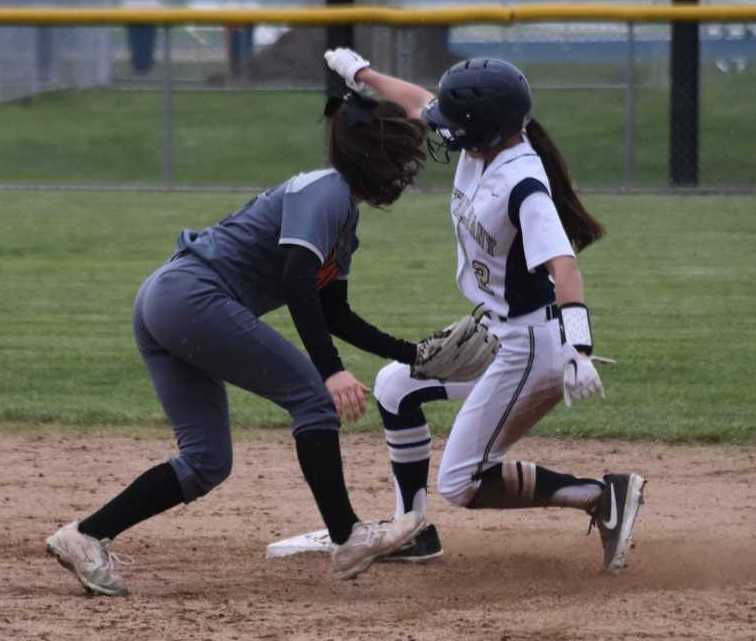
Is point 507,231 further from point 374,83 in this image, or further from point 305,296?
point 374,83

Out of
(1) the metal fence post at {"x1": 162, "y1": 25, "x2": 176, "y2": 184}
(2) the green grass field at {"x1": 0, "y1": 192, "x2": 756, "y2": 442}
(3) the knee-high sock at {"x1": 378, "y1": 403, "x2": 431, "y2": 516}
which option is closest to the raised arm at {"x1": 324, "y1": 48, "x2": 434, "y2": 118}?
(3) the knee-high sock at {"x1": 378, "y1": 403, "x2": 431, "y2": 516}

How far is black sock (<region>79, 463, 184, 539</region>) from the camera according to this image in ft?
16.5

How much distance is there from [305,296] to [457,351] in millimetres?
768

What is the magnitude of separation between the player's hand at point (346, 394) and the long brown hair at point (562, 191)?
Result: 0.89 metres

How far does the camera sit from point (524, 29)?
18.8 meters

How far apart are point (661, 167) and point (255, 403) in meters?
9.82

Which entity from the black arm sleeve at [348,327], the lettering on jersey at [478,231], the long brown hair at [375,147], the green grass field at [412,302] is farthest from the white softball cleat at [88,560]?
the green grass field at [412,302]

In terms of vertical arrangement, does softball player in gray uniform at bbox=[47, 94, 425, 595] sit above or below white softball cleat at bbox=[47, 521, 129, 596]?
above

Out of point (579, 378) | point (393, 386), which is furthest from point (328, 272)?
point (579, 378)

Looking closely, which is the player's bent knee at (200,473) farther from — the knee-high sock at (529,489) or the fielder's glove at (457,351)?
the knee-high sock at (529,489)

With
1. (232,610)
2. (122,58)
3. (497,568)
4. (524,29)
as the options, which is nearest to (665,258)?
(524,29)

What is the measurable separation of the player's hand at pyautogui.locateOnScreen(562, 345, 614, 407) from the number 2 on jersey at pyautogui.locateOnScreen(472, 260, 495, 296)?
0.45m

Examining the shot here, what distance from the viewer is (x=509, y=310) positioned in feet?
16.9

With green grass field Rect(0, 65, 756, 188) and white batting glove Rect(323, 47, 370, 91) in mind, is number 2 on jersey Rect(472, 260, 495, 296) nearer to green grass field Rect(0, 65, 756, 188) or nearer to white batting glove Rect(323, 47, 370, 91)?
white batting glove Rect(323, 47, 370, 91)
